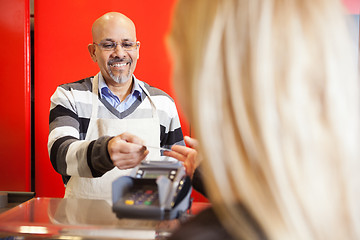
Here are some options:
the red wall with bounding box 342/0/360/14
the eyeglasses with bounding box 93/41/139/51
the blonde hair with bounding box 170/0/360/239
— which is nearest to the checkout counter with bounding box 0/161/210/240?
the blonde hair with bounding box 170/0/360/239

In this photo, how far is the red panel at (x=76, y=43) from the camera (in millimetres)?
2844

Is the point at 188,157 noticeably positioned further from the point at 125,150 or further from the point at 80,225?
the point at 80,225

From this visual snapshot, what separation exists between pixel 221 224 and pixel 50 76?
A: 2.54 m

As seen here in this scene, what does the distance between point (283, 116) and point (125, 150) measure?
93cm

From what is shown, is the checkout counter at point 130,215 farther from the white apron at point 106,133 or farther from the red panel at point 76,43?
the red panel at point 76,43

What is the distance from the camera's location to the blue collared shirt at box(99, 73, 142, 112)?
2160 mm

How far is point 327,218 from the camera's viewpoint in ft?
1.81

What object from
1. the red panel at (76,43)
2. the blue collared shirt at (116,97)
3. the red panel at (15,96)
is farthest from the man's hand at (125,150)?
the red panel at (15,96)

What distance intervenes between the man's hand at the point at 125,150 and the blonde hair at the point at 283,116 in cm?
85

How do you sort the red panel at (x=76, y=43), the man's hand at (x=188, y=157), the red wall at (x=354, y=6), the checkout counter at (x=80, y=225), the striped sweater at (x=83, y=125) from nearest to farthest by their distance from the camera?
the checkout counter at (x=80, y=225) → the man's hand at (x=188, y=157) → the striped sweater at (x=83, y=125) → the red wall at (x=354, y=6) → the red panel at (x=76, y=43)

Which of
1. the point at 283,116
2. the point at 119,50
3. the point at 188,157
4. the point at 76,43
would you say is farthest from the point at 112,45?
the point at 283,116

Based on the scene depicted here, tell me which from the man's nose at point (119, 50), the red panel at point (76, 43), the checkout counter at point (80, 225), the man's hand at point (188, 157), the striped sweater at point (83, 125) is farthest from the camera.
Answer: the red panel at point (76, 43)

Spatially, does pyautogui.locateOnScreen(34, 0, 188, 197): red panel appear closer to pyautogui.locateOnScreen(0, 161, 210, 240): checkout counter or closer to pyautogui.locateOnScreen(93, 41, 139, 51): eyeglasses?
pyautogui.locateOnScreen(93, 41, 139, 51): eyeglasses

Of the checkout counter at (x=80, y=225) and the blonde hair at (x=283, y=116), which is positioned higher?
the blonde hair at (x=283, y=116)
